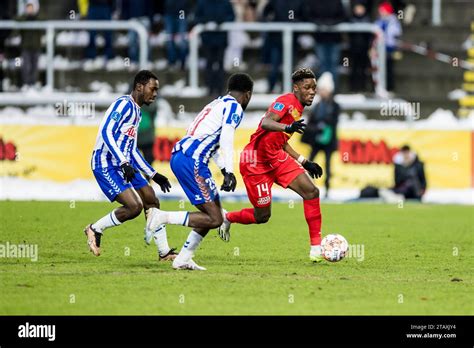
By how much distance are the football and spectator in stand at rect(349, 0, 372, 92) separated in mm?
12827

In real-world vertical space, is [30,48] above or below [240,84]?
above

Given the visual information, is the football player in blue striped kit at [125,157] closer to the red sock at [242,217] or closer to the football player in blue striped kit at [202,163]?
the football player in blue striped kit at [202,163]

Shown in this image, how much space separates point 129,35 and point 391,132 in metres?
5.90

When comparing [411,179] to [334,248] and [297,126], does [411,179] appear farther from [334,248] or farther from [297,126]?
[297,126]

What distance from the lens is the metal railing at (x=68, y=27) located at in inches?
1049

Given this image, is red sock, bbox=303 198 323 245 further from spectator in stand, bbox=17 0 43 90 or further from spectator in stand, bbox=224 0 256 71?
spectator in stand, bbox=17 0 43 90

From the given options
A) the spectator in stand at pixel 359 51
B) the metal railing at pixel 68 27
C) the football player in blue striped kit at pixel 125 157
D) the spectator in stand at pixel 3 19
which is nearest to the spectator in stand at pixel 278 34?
the spectator in stand at pixel 359 51

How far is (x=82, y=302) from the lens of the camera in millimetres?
11789

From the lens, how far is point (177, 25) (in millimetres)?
27109

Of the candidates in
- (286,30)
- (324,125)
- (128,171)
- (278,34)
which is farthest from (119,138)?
(278,34)

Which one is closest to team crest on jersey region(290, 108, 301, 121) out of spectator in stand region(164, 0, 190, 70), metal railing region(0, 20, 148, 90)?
metal railing region(0, 20, 148, 90)

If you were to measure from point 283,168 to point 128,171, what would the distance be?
2.14 meters

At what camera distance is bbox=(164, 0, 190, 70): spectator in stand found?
26.9 m

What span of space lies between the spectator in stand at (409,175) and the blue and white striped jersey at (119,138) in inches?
410
